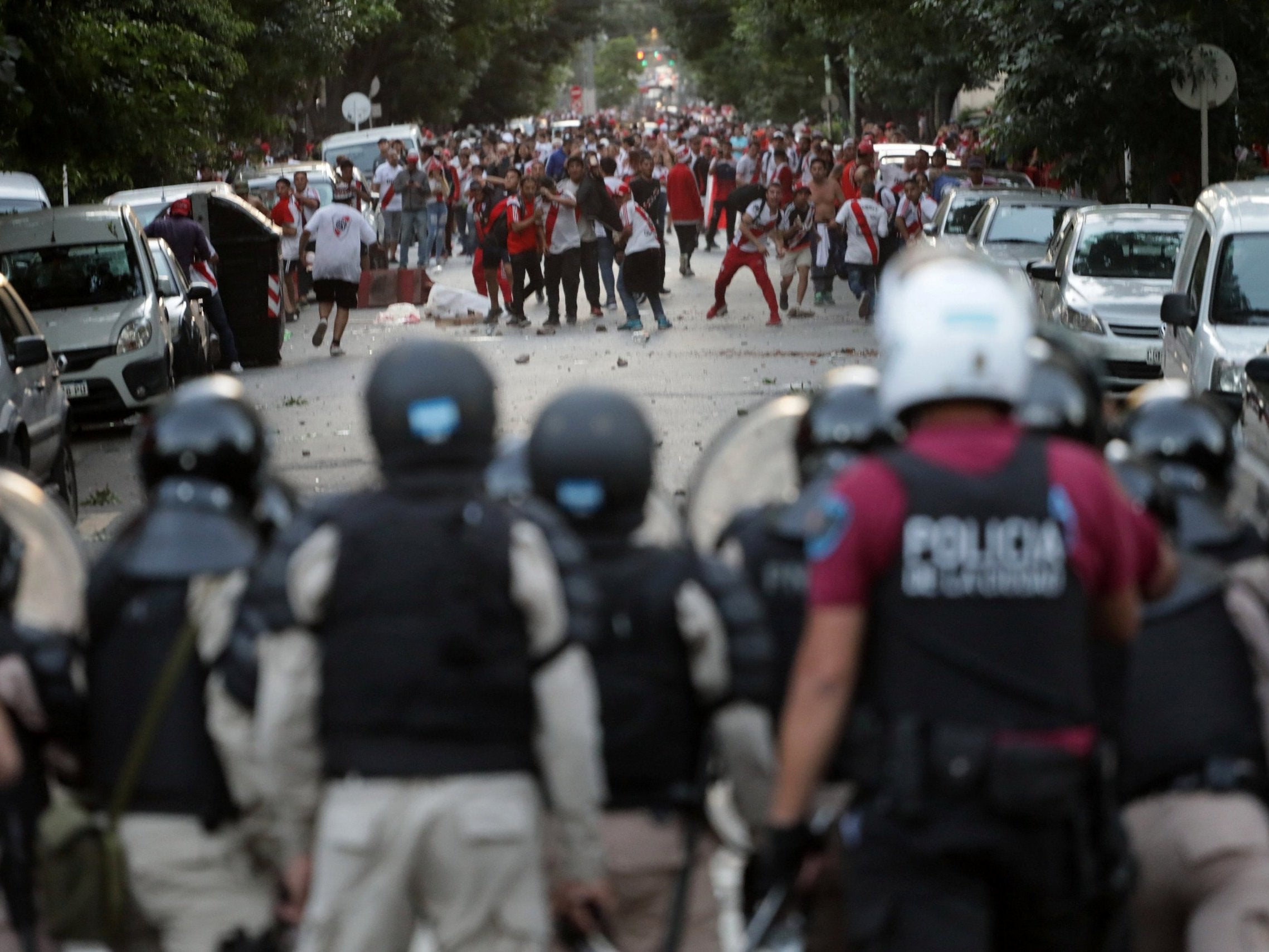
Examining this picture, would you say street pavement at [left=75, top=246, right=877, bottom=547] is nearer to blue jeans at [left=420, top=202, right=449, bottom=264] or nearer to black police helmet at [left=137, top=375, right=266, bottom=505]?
blue jeans at [left=420, top=202, right=449, bottom=264]

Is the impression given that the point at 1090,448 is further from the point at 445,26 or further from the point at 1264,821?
the point at 445,26

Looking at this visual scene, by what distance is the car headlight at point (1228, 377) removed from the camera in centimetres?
1166

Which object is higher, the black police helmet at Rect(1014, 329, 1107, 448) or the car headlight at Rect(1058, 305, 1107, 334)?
the black police helmet at Rect(1014, 329, 1107, 448)

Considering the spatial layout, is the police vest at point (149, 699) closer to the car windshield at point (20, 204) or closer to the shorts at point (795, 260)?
the car windshield at point (20, 204)

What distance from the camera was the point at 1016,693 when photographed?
3166 mm

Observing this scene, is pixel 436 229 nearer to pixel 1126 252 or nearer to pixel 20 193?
pixel 20 193

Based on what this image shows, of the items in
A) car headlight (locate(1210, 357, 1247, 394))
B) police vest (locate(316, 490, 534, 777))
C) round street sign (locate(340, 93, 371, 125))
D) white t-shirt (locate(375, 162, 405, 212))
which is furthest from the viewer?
round street sign (locate(340, 93, 371, 125))

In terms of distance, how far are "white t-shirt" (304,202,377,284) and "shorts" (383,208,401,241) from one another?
1062cm

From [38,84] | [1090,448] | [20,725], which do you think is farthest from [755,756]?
[38,84]

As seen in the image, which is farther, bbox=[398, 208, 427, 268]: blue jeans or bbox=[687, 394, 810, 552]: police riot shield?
bbox=[398, 208, 427, 268]: blue jeans

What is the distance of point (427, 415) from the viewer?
3.53 m

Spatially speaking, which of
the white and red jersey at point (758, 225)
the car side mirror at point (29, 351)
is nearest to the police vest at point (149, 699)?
the car side mirror at point (29, 351)

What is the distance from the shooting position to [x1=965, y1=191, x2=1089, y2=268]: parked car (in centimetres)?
2067

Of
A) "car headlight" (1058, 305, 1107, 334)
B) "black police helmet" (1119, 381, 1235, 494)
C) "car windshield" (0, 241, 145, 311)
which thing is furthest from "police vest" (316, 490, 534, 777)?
"car windshield" (0, 241, 145, 311)
